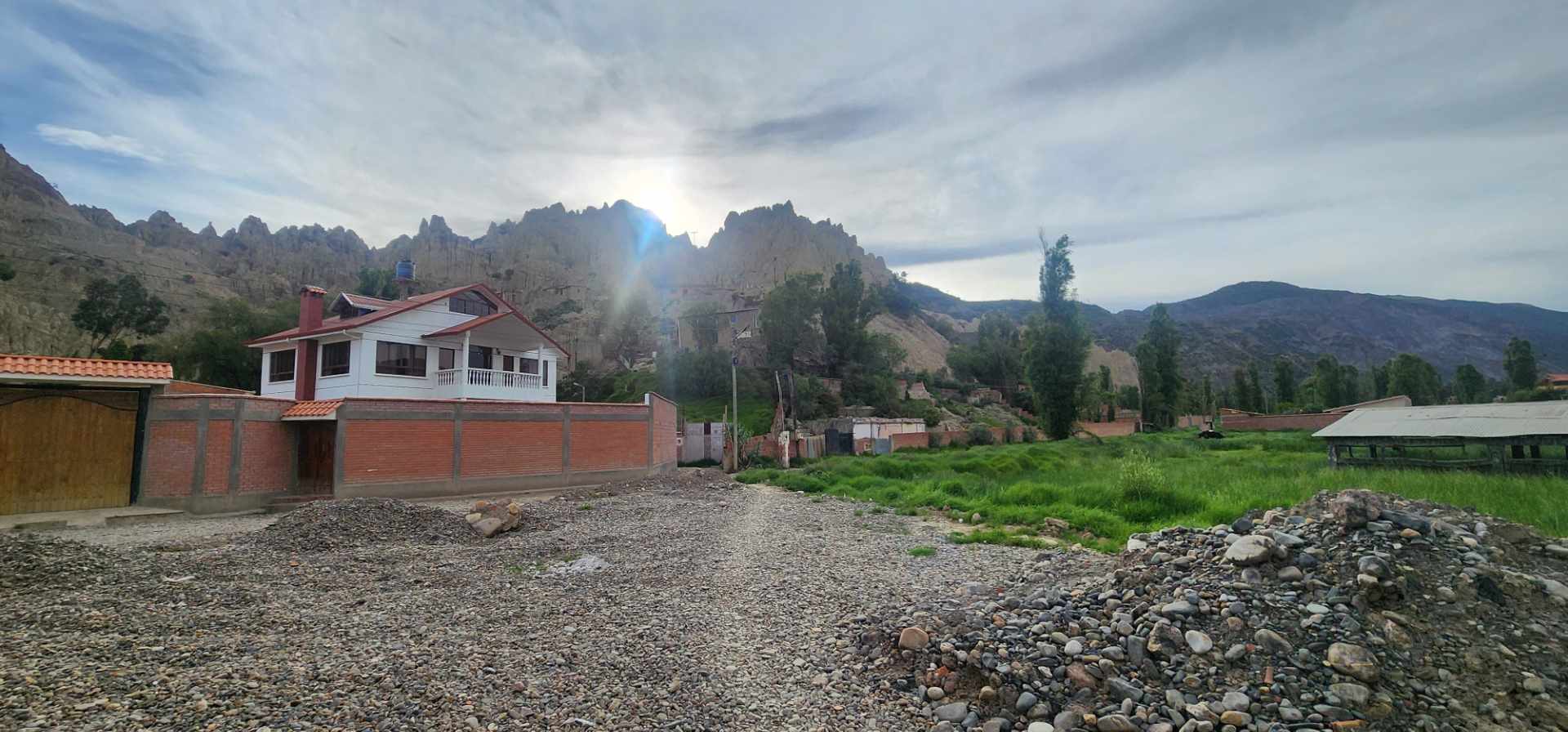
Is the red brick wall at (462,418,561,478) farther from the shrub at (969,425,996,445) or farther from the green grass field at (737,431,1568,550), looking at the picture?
the shrub at (969,425,996,445)

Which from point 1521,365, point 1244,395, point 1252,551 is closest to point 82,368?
point 1252,551

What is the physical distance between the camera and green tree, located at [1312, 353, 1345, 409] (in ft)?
179

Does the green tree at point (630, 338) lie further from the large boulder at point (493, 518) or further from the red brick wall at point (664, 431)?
the large boulder at point (493, 518)

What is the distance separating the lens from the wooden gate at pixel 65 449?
40.6 feet

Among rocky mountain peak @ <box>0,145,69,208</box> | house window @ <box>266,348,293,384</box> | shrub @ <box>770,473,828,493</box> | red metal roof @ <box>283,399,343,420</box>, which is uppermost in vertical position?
rocky mountain peak @ <box>0,145,69,208</box>

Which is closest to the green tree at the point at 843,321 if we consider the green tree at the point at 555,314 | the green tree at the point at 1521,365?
the green tree at the point at 555,314

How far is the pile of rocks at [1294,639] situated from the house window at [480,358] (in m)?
23.2

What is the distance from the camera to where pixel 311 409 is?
1586cm

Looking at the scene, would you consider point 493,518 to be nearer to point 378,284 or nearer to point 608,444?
point 608,444

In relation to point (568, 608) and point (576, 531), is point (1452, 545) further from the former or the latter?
point (576, 531)

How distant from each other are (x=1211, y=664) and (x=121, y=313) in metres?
52.6

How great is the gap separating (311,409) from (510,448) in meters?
4.84

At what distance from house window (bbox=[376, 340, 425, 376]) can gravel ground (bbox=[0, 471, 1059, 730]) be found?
493 inches

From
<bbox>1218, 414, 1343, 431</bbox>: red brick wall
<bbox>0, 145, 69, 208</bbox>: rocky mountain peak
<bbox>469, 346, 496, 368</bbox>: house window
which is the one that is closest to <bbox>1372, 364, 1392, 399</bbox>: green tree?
<bbox>1218, 414, 1343, 431</bbox>: red brick wall
